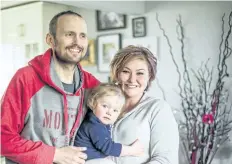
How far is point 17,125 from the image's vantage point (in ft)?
3.30

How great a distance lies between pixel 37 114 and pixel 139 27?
47.8 inches

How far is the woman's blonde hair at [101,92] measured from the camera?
110 centimetres

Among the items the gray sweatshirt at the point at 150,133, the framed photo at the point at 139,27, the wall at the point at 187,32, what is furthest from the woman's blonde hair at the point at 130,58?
the framed photo at the point at 139,27

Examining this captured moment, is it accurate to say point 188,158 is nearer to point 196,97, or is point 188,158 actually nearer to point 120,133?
point 196,97

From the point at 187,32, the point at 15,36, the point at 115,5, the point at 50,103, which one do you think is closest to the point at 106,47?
the point at 115,5

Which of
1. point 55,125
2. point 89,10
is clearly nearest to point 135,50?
point 55,125

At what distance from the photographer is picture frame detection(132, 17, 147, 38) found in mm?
2119

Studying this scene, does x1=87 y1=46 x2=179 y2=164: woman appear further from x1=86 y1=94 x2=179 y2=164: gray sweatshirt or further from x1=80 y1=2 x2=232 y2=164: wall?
x1=80 y1=2 x2=232 y2=164: wall

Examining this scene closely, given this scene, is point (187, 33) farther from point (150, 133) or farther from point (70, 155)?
point (70, 155)

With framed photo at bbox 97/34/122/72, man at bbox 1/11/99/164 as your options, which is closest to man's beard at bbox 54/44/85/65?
man at bbox 1/11/99/164

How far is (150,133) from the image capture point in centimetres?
116

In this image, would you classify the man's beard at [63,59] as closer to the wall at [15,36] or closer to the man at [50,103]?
the man at [50,103]

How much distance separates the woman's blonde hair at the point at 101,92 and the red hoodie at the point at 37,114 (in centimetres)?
3

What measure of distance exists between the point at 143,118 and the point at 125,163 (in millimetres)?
142
